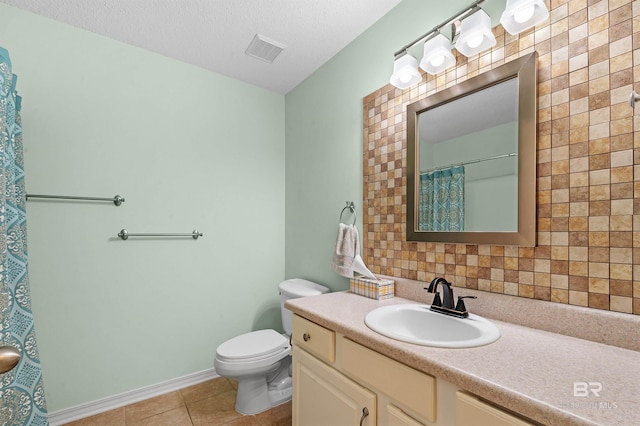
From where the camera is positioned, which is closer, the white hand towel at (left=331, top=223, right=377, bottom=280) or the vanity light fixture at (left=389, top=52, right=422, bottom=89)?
the vanity light fixture at (left=389, top=52, right=422, bottom=89)

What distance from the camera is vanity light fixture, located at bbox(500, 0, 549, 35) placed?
3.28 feet

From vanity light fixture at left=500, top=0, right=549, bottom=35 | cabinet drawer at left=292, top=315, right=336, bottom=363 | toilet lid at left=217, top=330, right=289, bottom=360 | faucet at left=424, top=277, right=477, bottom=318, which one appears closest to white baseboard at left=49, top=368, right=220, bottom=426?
toilet lid at left=217, top=330, right=289, bottom=360

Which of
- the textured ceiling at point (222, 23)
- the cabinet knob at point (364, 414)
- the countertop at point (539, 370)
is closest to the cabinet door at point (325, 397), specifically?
the cabinet knob at point (364, 414)

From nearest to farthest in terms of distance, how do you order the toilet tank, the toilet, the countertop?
the countertop
the toilet
the toilet tank

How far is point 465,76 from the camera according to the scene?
4.20 ft

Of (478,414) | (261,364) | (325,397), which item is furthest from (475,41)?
(261,364)

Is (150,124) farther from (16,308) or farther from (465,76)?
(465,76)

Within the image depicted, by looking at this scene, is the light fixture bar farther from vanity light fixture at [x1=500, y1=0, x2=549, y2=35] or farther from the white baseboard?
the white baseboard

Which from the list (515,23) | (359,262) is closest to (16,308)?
(359,262)

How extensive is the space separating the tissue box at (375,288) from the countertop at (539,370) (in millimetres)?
420

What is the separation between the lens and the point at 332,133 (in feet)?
6.77

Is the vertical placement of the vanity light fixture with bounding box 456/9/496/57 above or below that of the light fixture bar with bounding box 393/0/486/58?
below

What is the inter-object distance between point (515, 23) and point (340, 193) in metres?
1.22

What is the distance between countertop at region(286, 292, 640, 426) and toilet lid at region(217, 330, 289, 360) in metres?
0.91
